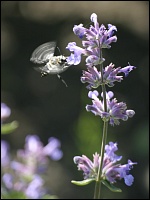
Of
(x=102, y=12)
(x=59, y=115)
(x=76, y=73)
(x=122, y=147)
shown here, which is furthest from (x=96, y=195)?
(x=102, y=12)

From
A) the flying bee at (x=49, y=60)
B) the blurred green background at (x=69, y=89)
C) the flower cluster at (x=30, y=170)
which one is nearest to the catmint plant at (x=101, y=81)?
the flying bee at (x=49, y=60)

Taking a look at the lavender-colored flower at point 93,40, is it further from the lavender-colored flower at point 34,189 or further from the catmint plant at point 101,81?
the lavender-colored flower at point 34,189

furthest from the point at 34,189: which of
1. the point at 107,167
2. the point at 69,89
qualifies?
the point at 69,89

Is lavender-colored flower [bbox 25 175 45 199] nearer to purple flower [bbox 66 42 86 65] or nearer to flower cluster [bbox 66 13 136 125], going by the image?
flower cluster [bbox 66 13 136 125]

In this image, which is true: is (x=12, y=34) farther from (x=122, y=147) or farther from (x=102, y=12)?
(x=122, y=147)

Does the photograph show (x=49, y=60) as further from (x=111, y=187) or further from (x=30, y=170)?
(x=30, y=170)

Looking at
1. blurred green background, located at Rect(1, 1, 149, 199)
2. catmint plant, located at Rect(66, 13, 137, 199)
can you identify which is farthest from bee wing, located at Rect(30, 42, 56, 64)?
blurred green background, located at Rect(1, 1, 149, 199)
